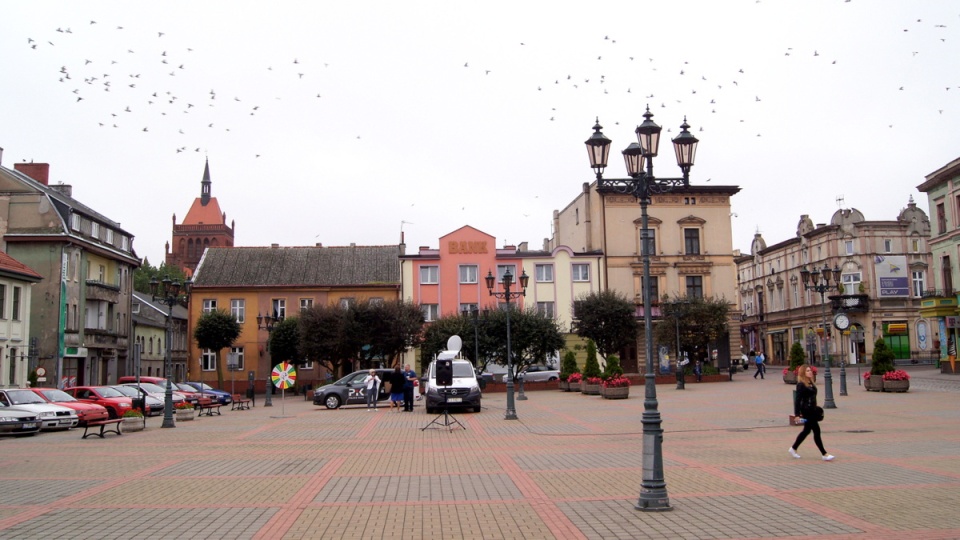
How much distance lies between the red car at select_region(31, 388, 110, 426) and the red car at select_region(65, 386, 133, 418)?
149 cm

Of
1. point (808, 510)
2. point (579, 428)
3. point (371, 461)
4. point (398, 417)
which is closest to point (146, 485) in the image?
point (371, 461)

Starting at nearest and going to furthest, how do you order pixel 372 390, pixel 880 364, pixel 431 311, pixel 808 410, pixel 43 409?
pixel 808 410 → pixel 43 409 → pixel 880 364 → pixel 372 390 → pixel 431 311

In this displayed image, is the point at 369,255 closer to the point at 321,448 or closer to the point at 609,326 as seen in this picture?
the point at 609,326

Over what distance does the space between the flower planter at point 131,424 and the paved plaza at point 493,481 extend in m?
0.32

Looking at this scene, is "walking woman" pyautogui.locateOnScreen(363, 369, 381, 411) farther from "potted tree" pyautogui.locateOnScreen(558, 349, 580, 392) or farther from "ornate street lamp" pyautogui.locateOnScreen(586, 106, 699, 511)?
"ornate street lamp" pyautogui.locateOnScreen(586, 106, 699, 511)

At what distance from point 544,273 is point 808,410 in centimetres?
4315

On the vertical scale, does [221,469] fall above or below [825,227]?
below

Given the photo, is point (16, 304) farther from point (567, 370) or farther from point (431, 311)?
point (567, 370)

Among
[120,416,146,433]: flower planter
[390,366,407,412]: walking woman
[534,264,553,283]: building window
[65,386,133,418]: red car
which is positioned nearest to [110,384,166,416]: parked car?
[65,386,133,418]: red car

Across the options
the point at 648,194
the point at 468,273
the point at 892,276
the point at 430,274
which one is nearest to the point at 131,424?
the point at 648,194

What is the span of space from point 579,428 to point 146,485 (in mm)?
11228

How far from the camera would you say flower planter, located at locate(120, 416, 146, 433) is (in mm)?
22266

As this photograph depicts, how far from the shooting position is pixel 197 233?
399ft

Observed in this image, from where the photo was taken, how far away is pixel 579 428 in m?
20.5
